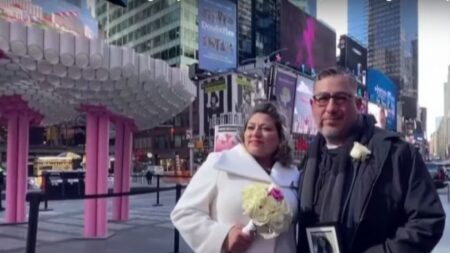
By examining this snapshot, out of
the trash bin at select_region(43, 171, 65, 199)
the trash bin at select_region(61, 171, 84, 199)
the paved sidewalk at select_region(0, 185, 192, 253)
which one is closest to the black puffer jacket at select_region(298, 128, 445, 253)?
the paved sidewalk at select_region(0, 185, 192, 253)

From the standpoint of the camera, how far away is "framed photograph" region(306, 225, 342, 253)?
2.14 metres

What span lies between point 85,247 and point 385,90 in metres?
42.9

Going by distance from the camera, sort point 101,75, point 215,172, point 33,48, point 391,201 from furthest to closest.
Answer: point 101,75, point 33,48, point 215,172, point 391,201

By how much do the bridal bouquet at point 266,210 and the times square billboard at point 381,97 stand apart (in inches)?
1609

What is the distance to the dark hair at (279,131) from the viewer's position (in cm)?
267

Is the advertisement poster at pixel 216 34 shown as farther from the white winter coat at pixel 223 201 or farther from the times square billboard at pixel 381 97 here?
the white winter coat at pixel 223 201

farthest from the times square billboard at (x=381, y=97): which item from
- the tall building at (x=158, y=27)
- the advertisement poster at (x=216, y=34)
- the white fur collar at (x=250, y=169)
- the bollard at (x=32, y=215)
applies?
the white fur collar at (x=250, y=169)

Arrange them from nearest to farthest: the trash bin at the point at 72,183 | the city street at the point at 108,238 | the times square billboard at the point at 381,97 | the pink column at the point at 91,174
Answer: the city street at the point at 108,238 < the pink column at the point at 91,174 < the trash bin at the point at 72,183 < the times square billboard at the point at 381,97

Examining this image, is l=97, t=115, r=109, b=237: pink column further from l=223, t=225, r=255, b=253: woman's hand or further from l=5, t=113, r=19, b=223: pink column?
l=223, t=225, r=255, b=253: woman's hand

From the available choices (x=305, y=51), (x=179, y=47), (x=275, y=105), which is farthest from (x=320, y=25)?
(x=275, y=105)

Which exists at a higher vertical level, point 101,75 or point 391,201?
point 101,75

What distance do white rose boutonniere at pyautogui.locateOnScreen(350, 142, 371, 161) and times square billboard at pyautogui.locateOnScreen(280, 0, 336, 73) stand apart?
114ft

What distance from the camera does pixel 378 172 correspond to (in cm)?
217

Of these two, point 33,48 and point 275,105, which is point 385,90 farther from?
point 275,105
